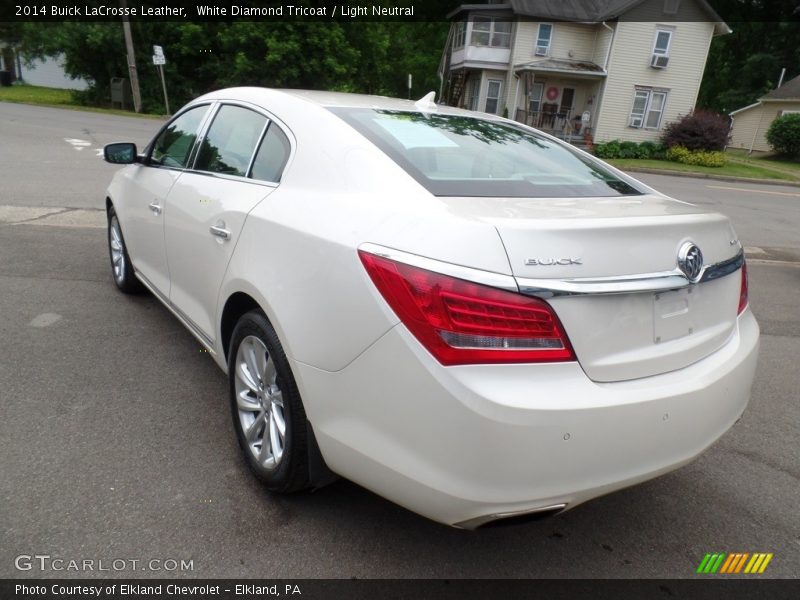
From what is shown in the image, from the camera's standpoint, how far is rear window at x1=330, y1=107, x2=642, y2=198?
88.8 inches

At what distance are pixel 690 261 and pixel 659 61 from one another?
1216 inches

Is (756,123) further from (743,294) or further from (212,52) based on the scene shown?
(743,294)

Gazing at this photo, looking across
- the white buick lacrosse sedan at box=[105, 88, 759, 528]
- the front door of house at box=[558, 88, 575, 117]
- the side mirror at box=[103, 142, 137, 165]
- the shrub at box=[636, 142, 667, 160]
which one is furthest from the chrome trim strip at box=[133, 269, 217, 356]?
the front door of house at box=[558, 88, 575, 117]

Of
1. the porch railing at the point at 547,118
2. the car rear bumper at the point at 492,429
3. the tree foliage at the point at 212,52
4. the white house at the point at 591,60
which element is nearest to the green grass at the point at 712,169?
the white house at the point at 591,60

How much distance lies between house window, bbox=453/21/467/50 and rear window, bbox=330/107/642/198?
31.7m

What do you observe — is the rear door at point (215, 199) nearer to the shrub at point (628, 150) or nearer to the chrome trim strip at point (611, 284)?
the chrome trim strip at point (611, 284)

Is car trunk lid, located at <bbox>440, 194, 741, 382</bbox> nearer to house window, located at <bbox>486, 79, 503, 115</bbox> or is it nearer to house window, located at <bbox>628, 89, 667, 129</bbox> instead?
house window, located at <bbox>628, 89, 667, 129</bbox>

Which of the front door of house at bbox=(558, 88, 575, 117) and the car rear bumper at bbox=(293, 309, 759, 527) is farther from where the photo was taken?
the front door of house at bbox=(558, 88, 575, 117)

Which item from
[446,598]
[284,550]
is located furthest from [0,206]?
[446,598]

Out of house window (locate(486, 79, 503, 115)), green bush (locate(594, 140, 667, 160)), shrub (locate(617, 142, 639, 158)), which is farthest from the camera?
house window (locate(486, 79, 503, 115))

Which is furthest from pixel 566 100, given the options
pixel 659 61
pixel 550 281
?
pixel 550 281

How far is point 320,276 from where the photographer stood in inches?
78.6

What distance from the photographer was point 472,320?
1701mm

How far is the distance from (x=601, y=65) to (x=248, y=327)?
31.0 metres
